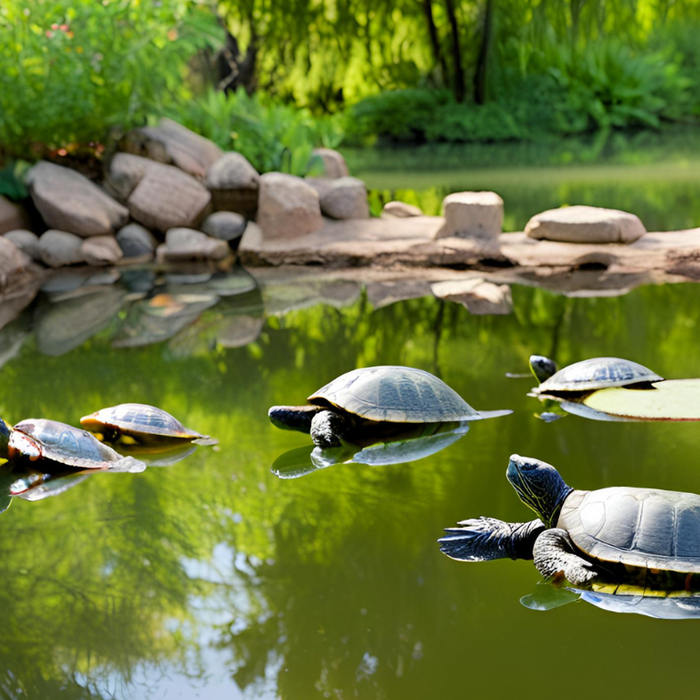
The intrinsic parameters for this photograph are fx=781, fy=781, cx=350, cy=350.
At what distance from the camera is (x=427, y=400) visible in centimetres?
356

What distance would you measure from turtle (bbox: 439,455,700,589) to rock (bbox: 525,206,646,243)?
5659 mm

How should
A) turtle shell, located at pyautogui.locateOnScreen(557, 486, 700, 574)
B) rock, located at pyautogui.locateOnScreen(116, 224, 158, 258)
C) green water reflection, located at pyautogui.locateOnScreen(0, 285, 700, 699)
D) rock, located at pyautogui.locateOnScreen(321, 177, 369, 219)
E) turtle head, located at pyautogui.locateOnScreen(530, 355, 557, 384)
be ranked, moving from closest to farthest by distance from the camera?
green water reflection, located at pyautogui.locateOnScreen(0, 285, 700, 699)
turtle shell, located at pyautogui.locateOnScreen(557, 486, 700, 574)
turtle head, located at pyautogui.locateOnScreen(530, 355, 557, 384)
rock, located at pyautogui.locateOnScreen(116, 224, 158, 258)
rock, located at pyautogui.locateOnScreen(321, 177, 369, 219)

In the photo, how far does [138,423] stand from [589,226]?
559 cm

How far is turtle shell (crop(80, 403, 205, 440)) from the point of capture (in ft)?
11.6

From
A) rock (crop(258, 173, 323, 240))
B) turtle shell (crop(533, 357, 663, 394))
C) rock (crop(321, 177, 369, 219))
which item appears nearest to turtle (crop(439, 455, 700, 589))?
turtle shell (crop(533, 357, 663, 394))

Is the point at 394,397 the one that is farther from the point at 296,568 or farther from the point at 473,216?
the point at 473,216

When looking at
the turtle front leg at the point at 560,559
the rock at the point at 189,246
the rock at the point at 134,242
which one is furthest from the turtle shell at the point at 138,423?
the rock at the point at 134,242

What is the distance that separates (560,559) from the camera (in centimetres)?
238

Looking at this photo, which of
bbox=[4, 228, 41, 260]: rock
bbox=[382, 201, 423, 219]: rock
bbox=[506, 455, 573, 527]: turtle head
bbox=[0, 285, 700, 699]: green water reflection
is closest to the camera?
bbox=[0, 285, 700, 699]: green water reflection

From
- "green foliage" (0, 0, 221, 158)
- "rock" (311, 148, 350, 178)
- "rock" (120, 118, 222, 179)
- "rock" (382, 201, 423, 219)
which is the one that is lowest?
"rock" (382, 201, 423, 219)

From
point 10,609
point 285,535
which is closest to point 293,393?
point 285,535

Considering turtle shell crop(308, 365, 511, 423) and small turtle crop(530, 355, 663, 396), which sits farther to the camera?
small turtle crop(530, 355, 663, 396)

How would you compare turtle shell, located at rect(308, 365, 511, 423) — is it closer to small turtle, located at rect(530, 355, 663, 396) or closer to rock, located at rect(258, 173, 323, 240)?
small turtle, located at rect(530, 355, 663, 396)

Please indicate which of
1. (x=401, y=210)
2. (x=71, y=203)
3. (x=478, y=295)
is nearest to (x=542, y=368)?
(x=478, y=295)
